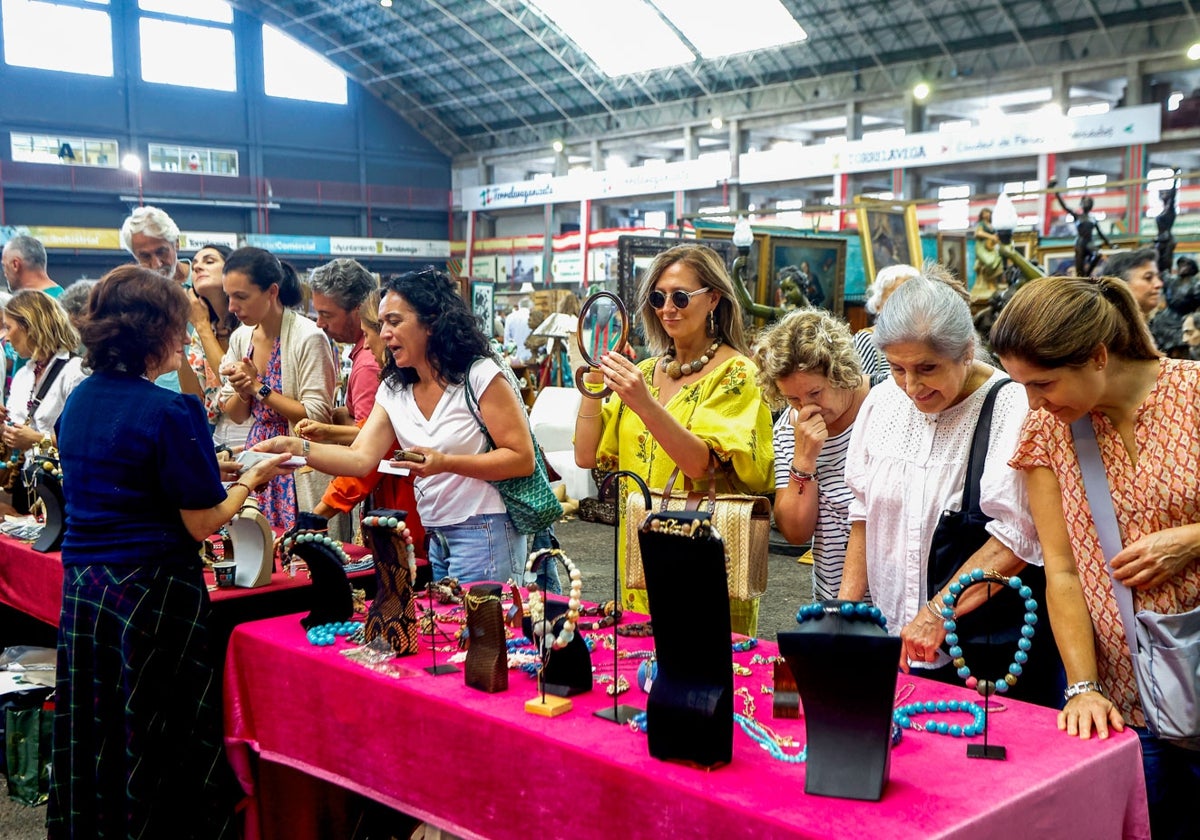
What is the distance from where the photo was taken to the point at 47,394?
12.6ft

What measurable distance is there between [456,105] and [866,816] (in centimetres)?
2902

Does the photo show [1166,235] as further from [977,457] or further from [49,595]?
[49,595]

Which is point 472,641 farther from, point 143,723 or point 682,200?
point 682,200

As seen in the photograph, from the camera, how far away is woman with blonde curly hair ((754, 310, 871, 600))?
2.27 m

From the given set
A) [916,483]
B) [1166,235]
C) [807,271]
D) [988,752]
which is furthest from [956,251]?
[988,752]

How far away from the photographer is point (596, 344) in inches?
93.9

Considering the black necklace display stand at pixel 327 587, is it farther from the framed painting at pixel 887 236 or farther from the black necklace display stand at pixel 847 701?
the framed painting at pixel 887 236

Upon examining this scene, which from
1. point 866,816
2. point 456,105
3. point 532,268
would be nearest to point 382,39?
point 456,105

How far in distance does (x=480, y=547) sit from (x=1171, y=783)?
1.51 meters

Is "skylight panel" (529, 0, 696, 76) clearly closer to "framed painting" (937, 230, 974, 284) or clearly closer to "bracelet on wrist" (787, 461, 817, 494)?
"framed painting" (937, 230, 974, 284)

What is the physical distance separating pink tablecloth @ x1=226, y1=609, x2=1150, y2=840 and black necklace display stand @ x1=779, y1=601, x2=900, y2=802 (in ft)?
0.10

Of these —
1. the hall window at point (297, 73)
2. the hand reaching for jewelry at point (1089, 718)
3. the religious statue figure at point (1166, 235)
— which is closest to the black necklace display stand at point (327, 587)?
the hand reaching for jewelry at point (1089, 718)

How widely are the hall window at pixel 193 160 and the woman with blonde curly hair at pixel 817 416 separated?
26.1 meters

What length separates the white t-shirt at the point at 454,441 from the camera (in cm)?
253
